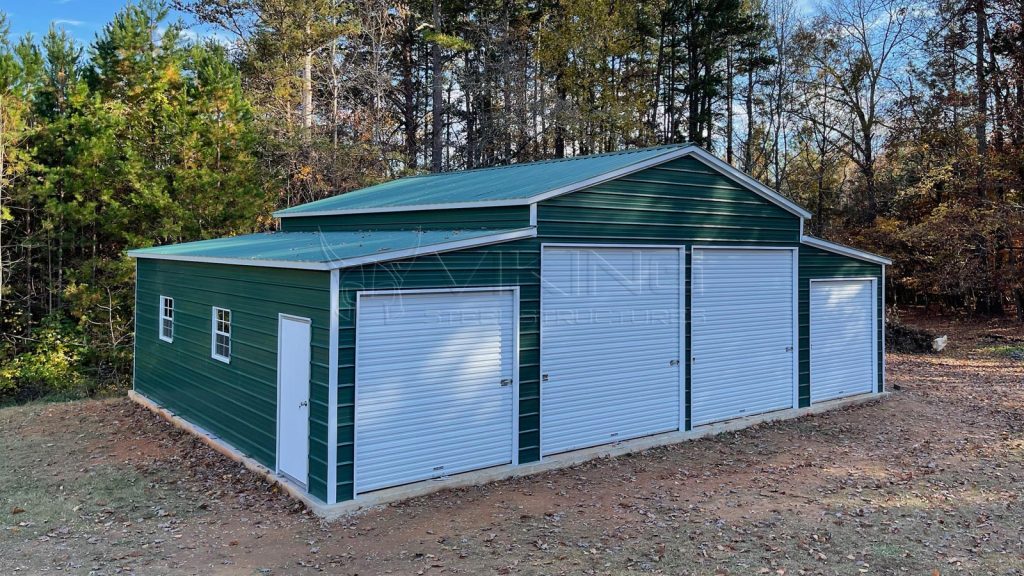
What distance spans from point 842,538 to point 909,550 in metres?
0.51

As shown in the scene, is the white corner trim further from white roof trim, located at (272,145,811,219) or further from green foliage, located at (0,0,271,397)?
green foliage, located at (0,0,271,397)

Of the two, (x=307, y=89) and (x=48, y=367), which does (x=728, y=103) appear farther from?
(x=48, y=367)

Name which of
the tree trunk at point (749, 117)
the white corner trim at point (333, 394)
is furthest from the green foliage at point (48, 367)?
the tree trunk at point (749, 117)

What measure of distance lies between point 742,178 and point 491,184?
3.53 meters

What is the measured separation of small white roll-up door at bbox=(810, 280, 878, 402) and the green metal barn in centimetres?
4

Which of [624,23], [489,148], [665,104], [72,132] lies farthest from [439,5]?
[72,132]

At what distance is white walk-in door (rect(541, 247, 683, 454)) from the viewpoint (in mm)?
8234

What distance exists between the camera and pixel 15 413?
11344mm

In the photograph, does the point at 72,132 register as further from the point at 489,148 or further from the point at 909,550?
the point at 909,550

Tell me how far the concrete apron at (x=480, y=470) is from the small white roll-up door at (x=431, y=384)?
0.11m

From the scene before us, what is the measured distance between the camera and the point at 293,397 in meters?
7.15

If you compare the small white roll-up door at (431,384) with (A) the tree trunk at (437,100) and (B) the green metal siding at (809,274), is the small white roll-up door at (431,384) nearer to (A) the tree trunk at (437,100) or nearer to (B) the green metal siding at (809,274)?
(B) the green metal siding at (809,274)

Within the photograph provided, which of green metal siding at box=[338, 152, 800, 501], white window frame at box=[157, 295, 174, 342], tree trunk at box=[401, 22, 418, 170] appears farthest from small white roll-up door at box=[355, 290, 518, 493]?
tree trunk at box=[401, 22, 418, 170]

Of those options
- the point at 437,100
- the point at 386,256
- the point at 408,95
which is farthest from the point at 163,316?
the point at 408,95
